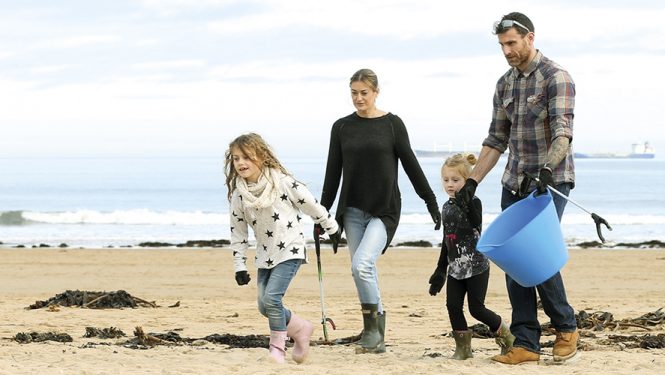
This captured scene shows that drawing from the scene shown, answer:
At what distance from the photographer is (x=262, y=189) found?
19.5 feet

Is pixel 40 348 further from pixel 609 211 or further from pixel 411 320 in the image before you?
pixel 609 211

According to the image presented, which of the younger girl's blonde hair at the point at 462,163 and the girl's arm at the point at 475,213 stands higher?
the younger girl's blonde hair at the point at 462,163

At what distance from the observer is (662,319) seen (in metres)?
8.05

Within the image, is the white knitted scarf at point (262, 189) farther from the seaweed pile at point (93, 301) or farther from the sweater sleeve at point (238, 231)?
the seaweed pile at point (93, 301)

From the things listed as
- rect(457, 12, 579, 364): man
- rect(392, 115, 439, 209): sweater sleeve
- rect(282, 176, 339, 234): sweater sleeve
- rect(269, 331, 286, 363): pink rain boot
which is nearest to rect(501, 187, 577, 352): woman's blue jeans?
rect(457, 12, 579, 364): man

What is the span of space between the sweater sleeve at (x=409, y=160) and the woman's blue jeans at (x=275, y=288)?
3.30ft

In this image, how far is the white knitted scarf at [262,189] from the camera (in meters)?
5.86

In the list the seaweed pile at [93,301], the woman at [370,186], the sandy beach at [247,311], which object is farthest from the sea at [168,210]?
the seaweed pile at [93,301]

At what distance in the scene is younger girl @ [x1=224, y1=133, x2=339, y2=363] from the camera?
19.4 feet

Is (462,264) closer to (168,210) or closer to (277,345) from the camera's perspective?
(277,345)

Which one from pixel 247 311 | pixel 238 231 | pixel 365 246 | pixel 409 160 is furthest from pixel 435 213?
pixel 247 311

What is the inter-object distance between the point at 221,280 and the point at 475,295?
7.68 meters

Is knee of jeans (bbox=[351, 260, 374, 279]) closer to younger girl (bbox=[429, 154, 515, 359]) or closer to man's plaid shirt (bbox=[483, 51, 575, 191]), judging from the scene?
younger girl (bbox=[429, 154, 515, 359])

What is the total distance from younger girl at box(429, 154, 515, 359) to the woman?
0.28 metres
